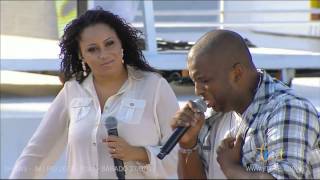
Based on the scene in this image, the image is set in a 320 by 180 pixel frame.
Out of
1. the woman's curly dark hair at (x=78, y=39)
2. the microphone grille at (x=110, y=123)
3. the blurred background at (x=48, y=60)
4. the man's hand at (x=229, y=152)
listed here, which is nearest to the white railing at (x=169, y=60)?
the blurred background at (x=48, y=60)

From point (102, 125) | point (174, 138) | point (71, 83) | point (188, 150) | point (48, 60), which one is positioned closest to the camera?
point (174, 138)

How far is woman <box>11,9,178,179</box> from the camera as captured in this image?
2740 mm

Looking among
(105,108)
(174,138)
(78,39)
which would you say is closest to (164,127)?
(105,108)

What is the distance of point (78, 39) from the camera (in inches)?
119

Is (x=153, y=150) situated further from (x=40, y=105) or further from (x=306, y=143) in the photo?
(x=40, y=105)

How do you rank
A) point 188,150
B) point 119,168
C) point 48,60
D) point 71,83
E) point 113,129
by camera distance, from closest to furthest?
point 188,150
point 119,168
point 113,129
point 71,83
point 48,60

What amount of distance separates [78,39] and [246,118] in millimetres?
1035

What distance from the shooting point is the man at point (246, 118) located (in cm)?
210

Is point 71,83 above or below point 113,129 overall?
above

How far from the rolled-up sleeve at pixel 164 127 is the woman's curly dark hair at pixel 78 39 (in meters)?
0.17

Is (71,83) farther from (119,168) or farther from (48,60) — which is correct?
(48,60)

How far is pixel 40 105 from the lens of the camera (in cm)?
577

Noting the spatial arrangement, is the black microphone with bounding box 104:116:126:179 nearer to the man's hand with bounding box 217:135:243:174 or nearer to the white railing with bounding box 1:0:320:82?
the man's hand with bounding box 217:135:243:174

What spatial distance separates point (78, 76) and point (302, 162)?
1268 mm
